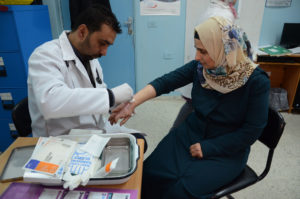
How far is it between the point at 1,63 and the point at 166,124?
177 cm

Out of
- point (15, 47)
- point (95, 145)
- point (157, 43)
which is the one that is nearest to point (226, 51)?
point (95, 145)

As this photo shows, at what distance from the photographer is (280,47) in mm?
2891

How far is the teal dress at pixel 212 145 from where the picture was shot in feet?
3.50

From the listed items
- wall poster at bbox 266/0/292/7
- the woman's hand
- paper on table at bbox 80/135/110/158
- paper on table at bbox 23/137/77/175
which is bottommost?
the woman's hand

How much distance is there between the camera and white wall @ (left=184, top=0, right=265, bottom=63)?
9.20 feet

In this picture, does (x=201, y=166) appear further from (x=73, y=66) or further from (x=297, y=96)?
(x=297, y=96)

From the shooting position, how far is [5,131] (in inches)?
84.1

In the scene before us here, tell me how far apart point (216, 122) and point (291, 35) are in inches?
A: 95.3

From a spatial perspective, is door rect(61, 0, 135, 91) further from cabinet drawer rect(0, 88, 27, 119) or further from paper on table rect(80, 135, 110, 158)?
paper on table rect(80, 135, 110, 158)

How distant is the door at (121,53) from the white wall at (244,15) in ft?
2.48

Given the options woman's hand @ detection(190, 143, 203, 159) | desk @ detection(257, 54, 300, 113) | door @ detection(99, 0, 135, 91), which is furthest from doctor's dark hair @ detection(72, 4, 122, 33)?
desk @ detection(257, 54, 300, 113)

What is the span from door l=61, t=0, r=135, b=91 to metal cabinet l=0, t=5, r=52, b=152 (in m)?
0.87

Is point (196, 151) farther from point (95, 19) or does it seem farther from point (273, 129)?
point (95, 19)

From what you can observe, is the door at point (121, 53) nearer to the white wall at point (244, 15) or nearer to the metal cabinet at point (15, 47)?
the white wall at point (244, 15)
